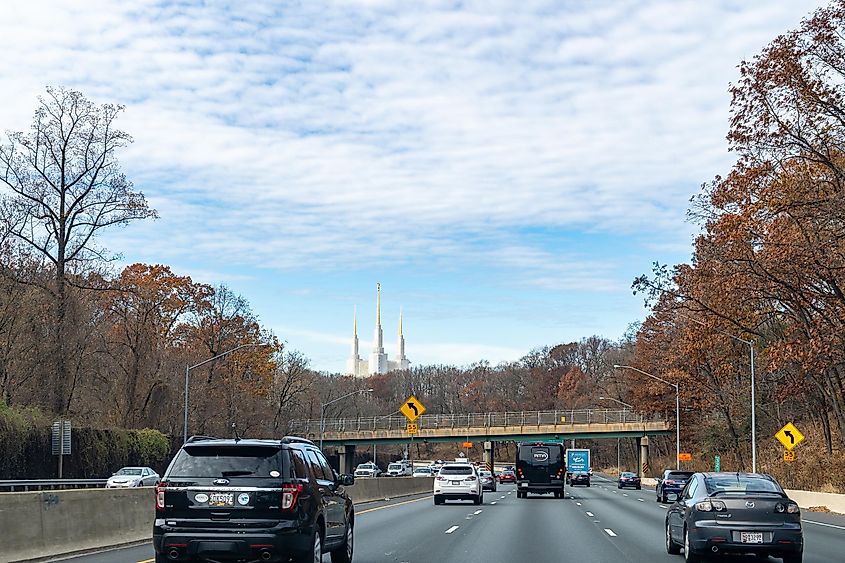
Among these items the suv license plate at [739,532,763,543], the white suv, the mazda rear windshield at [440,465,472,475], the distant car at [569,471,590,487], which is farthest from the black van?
the suv license plate at [739,532,763,543]

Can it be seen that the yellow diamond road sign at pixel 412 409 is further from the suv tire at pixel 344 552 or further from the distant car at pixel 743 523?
the suv tire at pixel 344 552

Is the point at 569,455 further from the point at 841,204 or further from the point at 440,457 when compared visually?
the point at 440,457

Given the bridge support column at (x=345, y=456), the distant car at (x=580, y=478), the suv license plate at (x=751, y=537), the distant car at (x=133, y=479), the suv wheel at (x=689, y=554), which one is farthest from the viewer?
the bridge support column at (x=345, y=456)

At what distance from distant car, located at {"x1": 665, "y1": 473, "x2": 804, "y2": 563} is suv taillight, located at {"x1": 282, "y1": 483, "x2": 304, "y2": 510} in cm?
673

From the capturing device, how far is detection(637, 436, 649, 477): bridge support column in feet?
329

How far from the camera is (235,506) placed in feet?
42.0

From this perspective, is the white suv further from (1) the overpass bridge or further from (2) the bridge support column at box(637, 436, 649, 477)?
(2) the bridge support column at box(637, 436, 649, 477)

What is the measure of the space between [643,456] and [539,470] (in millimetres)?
55002

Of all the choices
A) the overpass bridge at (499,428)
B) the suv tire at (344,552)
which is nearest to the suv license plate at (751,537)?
the suv tire at (344,552)

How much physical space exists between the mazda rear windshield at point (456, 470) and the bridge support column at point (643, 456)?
202 feet

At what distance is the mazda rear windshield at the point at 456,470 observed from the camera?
135 ft

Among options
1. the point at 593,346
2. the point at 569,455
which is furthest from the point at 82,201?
the point at 593,346

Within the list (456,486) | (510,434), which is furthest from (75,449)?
(510,434)

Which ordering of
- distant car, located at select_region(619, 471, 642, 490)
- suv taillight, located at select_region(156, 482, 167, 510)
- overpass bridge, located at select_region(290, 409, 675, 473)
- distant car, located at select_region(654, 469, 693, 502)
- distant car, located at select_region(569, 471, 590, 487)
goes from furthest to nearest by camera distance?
overpass bridge, located at select_region(290, 409, 675, 473) → distant car, located at select_region(569, 471, 590, 487) → distant car, located at select_region(619, 471, 642, 490) → distant car, located at select_region(654, 469, 693, 502) → suv taillight, located at select_region(156, 482, 167, 510)
